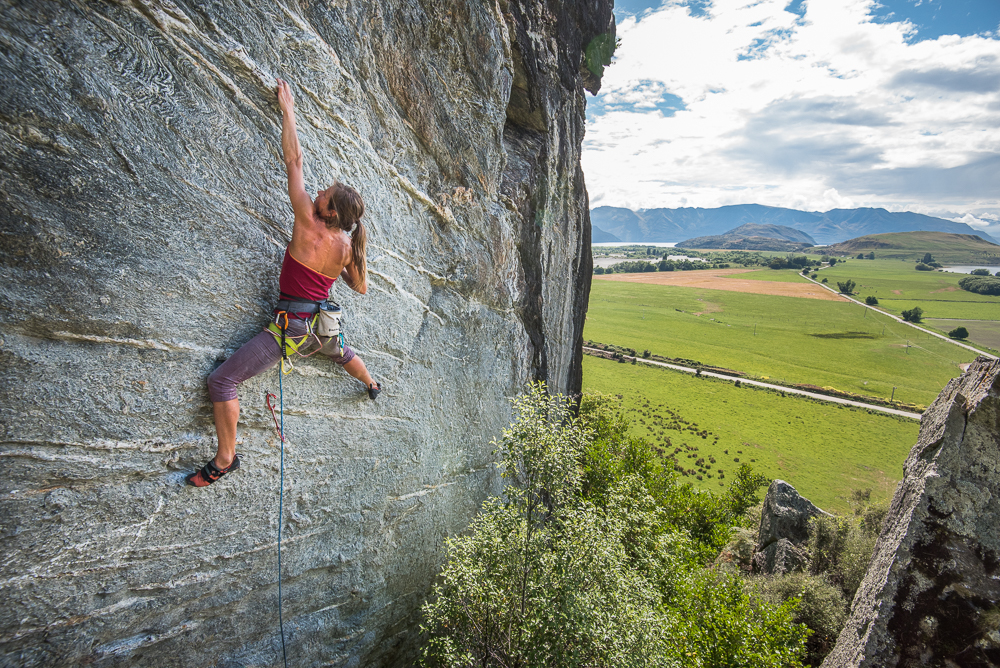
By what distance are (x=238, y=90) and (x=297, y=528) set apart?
6791mm

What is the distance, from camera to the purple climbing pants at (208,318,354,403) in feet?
18.3

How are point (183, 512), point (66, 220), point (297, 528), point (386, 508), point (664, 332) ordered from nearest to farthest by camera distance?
point (66, 220) → point (183, 512) → point (297, 528) → point (386, 508) → point (664, 332)

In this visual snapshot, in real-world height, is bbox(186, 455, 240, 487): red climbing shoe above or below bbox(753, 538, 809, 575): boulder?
above

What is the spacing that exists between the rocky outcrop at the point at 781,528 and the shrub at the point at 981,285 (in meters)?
203

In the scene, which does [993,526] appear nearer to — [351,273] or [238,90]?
[351,273]

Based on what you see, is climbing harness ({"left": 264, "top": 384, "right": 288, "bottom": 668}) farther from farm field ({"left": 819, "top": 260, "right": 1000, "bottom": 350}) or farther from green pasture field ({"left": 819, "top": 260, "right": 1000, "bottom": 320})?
green pasture field ({"left": 819, "top": 260, "right": 1000, "bottom": 320})

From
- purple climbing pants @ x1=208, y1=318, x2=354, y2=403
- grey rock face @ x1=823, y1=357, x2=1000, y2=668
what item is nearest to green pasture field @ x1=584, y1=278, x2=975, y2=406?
grey rock face @ x1=823, y1=357, x2=1000, y2=668

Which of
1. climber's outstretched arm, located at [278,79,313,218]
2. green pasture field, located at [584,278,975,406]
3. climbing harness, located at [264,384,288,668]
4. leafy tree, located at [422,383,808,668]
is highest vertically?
climber's outstretched arm, located at [278,79,313,218]

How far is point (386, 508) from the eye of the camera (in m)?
8.32

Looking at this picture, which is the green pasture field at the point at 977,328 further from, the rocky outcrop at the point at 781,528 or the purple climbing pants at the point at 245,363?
the purple climbing pants at the point at 245,363

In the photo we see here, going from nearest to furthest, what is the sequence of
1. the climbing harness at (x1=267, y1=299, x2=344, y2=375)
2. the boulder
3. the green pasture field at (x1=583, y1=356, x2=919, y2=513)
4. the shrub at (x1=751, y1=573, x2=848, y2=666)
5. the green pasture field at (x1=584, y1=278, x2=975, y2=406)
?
the climbing harness at (x1=267, y1=299, x2=344, y2=375), the shrub at (x1=751, y1=573, x2=848, y2=666), the boulder, the green pasture field at (x1=583, y1=356, x2=919, y2=513), the green pasture field at (x1=584, y1=278, x2=975, y2=406)

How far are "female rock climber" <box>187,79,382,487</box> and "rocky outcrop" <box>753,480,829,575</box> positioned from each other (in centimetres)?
2002

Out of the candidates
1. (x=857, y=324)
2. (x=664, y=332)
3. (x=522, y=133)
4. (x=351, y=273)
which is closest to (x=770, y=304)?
(x=857, y=324)

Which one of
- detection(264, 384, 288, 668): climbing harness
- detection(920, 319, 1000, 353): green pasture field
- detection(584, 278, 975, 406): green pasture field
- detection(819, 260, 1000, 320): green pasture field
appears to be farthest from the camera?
detection(819, 260, 1000, 320): green pasture field
